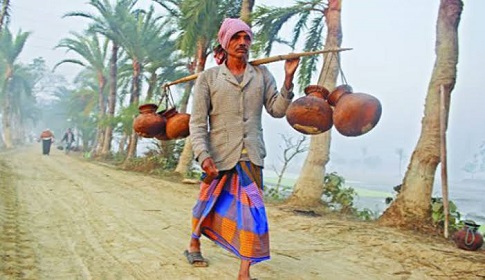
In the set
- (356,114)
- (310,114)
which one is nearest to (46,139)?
(310,114)

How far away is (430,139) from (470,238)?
148cm

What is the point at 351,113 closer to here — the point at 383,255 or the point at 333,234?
the point at 383,255

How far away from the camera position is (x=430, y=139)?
219 inches

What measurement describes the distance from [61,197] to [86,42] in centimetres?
1843

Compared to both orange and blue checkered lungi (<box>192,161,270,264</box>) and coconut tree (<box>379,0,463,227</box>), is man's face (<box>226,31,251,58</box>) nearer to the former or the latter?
orange and blue checkered lungi (<box>192,161,270,264</box>)

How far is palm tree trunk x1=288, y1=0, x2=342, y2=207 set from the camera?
24.4ft

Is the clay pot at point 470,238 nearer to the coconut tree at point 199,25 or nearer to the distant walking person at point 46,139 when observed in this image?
the coconut tree at point 199,25

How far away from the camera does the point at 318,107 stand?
2.64 meters

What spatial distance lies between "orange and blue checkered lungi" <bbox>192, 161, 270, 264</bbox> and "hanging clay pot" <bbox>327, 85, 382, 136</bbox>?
68cm

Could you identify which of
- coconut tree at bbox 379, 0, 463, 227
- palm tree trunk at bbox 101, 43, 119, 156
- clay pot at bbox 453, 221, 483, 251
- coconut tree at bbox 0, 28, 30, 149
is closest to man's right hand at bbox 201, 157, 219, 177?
clay pot at bbox 453, 221, 483, 251

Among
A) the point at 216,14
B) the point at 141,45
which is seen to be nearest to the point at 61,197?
the point at 216,14

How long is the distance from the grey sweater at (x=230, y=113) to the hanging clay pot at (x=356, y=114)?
15.9 inches

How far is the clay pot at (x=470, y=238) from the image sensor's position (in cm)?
456

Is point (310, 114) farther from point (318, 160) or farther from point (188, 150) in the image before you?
point (188, 150)
